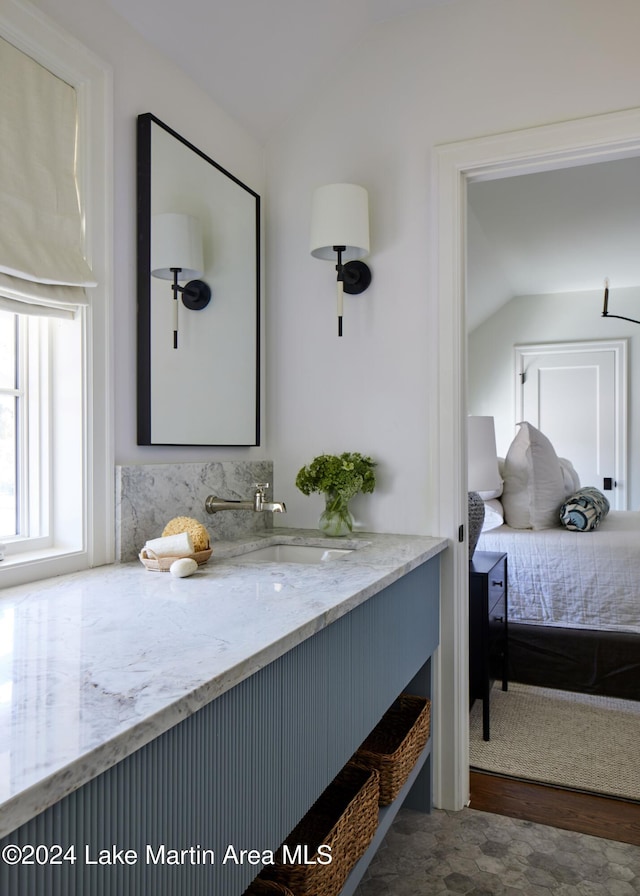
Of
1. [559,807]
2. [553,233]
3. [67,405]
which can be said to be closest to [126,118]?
[67,405]

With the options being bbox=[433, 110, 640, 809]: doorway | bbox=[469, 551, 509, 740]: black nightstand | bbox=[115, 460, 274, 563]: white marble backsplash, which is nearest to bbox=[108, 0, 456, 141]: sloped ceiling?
bbox=[433, 110, 640, 809]: doorway

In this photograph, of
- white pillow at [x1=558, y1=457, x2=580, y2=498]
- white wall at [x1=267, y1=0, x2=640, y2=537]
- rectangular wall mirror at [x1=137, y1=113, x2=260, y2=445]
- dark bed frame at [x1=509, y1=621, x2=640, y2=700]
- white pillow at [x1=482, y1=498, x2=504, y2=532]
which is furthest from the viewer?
white pillow at [x1=558, y1=457, x2=580, y2=498]

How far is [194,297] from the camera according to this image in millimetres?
1984

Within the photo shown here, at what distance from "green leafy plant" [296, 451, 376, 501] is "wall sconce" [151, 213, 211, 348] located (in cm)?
60

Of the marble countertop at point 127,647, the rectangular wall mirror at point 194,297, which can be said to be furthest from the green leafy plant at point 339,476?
the marble countertop at point 127,647

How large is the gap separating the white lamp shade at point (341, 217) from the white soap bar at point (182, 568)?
1.13 meters

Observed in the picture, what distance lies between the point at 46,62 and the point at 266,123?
0.99 metres

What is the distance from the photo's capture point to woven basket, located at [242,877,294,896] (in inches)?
48.6

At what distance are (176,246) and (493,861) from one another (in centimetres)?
196

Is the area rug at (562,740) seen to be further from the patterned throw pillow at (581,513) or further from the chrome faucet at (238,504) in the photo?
the chrome faucet at (238,504)

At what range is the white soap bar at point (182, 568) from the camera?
148cm

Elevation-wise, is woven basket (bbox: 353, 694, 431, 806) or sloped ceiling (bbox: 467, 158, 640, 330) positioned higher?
sloped ceiling (bbox: 467, 158, 640, 330)

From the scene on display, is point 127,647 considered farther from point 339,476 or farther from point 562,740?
point 562,740

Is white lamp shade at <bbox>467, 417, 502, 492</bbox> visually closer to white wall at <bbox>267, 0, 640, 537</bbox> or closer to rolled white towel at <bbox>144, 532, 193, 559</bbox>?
white wall at <bbox>267, 0, 640, 537</bbox>
